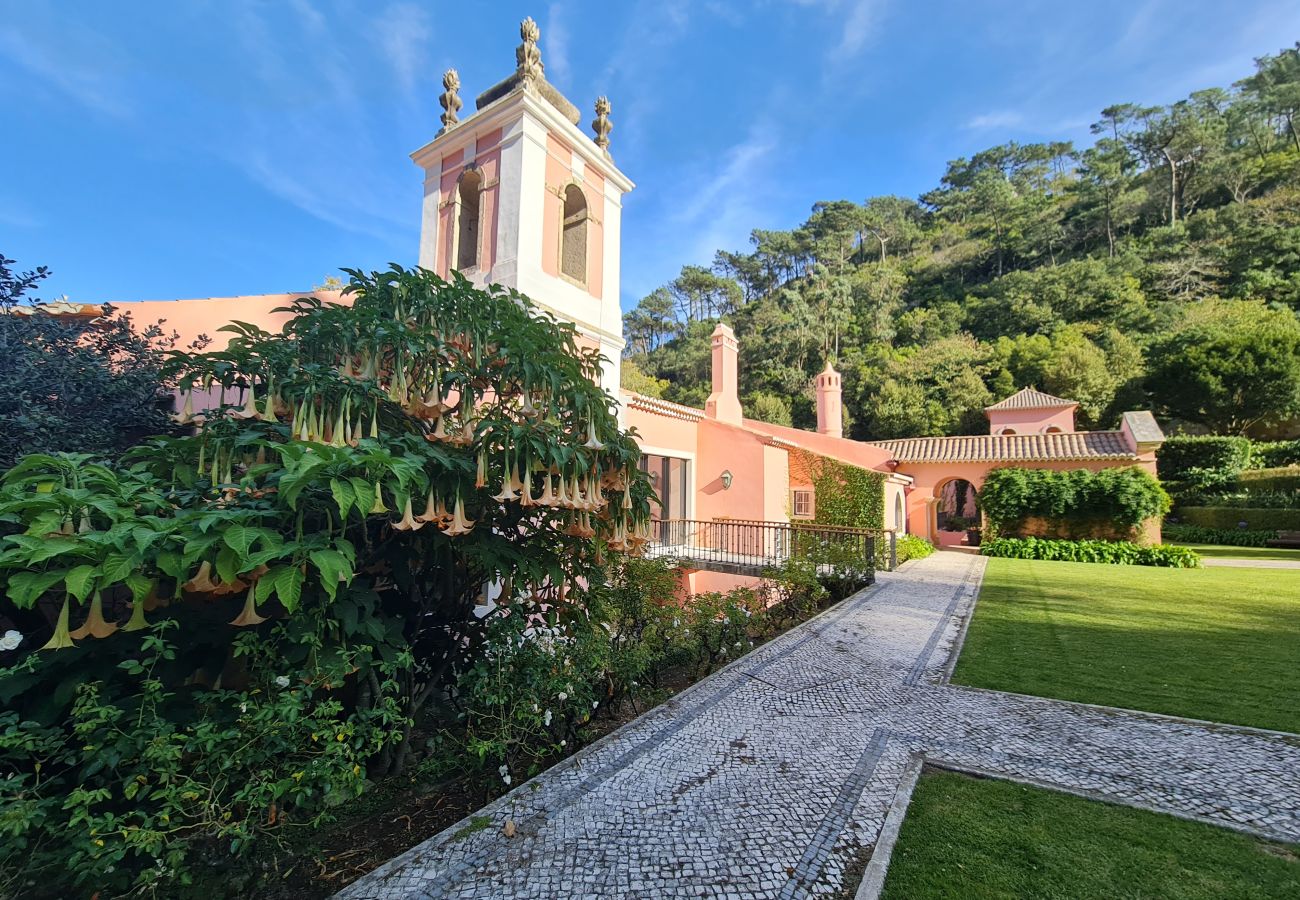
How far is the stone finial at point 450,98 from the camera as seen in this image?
948 cm

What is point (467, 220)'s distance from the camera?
9594 millimetres

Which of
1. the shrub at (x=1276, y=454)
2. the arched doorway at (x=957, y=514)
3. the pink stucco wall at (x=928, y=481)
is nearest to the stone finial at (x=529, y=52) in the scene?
the pink stucco wall at (x=928, y=481)

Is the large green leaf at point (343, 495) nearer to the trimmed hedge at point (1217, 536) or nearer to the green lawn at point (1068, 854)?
the green lawn at point (1068, 854)

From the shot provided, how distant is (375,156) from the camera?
32.6 ft

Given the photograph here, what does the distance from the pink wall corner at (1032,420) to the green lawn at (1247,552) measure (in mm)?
7303

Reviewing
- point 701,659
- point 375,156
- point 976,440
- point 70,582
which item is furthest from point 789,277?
point 70,582

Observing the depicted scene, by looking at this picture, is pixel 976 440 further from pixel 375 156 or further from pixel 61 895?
pixel 61 895

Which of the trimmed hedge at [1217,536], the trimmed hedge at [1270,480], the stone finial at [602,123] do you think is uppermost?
the stone finial at [602,123]

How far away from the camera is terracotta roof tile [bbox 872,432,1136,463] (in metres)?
A: 19.2

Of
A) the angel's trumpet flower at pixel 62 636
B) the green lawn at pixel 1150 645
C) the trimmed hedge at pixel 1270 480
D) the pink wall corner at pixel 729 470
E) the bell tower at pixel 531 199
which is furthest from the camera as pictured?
the trimmed hedge at pixel 1270 480

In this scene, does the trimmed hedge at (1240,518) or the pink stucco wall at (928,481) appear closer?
the trimmed hedge at (1240,518)

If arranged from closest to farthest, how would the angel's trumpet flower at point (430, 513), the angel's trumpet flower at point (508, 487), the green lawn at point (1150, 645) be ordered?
the angel's trumpet flower at point (430, 513)
the angel's trumpet flower at point (508, 487)
the green lawn at point (1150, 645)

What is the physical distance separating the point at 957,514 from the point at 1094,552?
46.3 ft

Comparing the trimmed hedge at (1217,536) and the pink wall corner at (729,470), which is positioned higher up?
the pink wall corner at (729,470)
